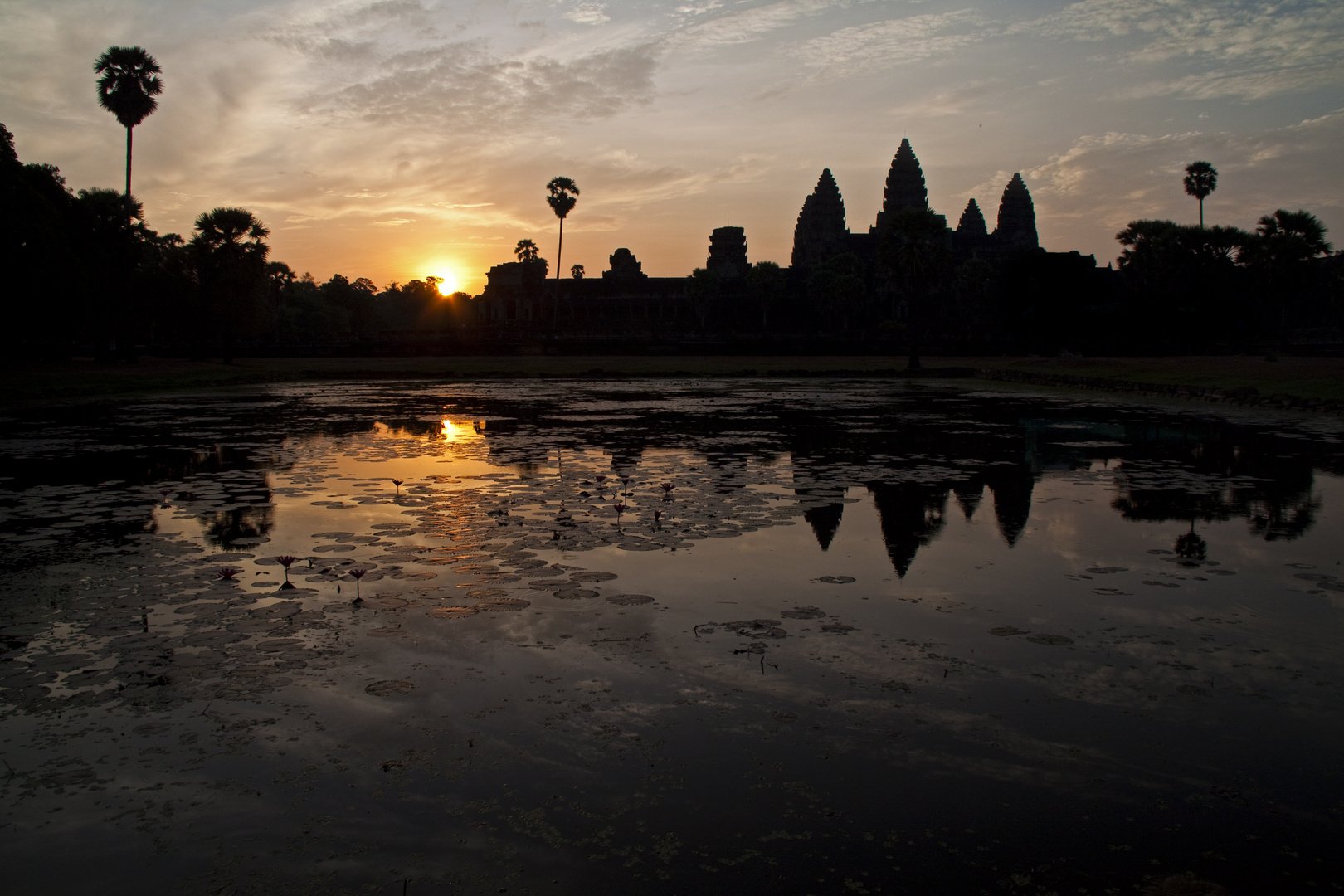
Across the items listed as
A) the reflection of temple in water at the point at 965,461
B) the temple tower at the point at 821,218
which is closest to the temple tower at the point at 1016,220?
the temple tower at the point at 821,218

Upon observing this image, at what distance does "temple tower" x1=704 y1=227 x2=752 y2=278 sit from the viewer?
10081 centimetres

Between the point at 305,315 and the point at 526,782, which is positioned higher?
the point at 305,315

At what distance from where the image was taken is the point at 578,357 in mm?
56469

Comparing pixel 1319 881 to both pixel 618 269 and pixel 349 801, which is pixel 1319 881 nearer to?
pixel 349 801

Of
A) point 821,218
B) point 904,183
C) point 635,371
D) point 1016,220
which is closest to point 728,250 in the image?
point 821,218

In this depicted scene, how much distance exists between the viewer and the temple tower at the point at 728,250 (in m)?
101

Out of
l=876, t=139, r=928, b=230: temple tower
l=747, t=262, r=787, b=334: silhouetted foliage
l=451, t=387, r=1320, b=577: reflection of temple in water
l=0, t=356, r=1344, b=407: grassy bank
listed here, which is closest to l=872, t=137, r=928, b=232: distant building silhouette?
l=876, t=139, r=928, b=230: temple tower

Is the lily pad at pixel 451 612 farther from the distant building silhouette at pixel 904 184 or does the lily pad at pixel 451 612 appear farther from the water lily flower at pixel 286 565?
the distant building silhouette at pixel 904 184

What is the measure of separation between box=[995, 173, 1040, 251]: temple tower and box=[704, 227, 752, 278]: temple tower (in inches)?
1011

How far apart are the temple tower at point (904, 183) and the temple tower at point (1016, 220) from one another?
816cm

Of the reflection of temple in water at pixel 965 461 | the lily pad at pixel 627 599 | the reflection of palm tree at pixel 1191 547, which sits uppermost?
the reflection of temple in water at pixel 965 461

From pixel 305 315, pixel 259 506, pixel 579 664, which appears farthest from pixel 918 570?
pixel 305 315

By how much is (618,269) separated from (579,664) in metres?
97.3

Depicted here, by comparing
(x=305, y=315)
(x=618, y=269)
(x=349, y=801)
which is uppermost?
(x=618, y=269)
